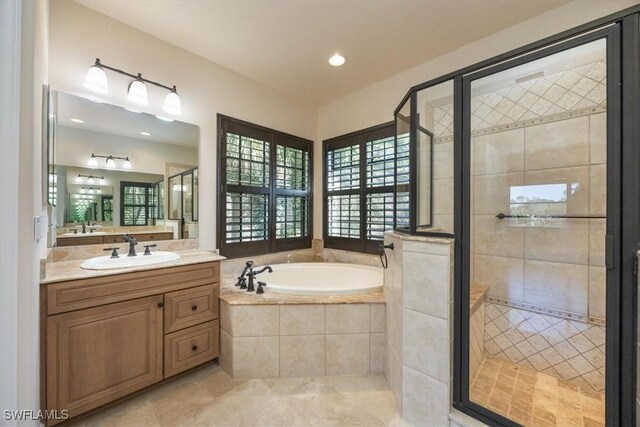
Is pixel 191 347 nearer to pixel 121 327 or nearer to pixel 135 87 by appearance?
pixel 121 327

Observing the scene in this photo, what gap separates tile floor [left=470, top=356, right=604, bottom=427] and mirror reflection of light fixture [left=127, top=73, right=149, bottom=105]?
292 cm

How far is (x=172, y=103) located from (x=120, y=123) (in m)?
→ 0.41

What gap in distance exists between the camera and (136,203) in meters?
2.15

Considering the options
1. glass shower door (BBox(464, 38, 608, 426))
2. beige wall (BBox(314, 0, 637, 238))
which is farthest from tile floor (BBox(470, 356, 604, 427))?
beige wall (BBox(314, 0, 637, 238))

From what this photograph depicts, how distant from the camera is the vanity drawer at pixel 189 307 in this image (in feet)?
5.70

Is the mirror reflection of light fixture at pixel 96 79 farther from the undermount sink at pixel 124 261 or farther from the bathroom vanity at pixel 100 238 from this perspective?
the undermount sink at pixel 124 261

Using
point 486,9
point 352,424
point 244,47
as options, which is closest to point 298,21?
point 244,47

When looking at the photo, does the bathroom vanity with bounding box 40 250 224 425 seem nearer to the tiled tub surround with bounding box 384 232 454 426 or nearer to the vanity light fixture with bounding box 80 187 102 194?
the vanity light fixture with bounding box 80 187 102 194

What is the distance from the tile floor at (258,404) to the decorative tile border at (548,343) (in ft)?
3.11

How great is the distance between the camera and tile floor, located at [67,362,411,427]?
1.48 metres

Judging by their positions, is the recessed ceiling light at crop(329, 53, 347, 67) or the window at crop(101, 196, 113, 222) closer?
the window at crop(101, 196, 113, 222)

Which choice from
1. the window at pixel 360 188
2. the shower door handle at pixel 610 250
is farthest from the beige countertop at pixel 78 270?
the shower door handle at pixel 610 250

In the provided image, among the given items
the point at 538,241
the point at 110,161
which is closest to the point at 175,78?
the point at 110,161

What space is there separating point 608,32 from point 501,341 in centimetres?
191
